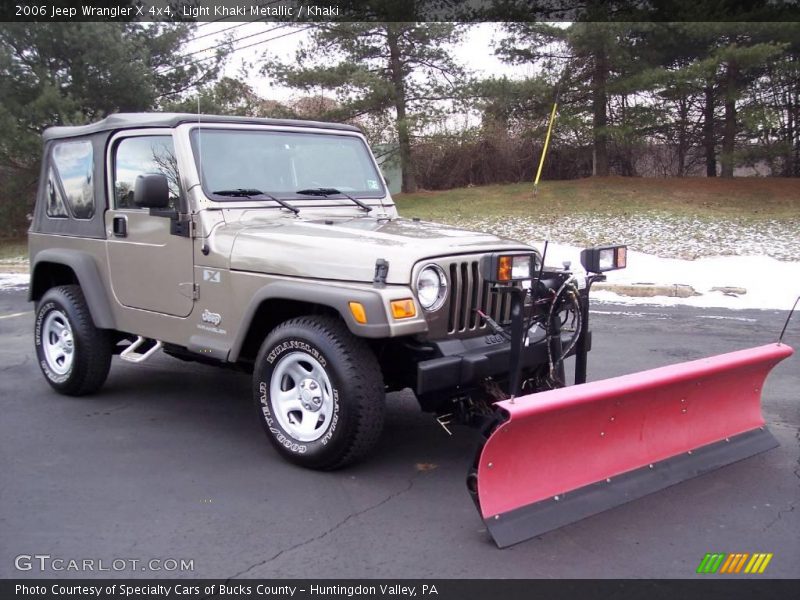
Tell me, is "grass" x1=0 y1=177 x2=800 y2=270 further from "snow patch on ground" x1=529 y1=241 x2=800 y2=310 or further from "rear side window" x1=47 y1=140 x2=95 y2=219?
"rear side window" x1=47 y1=140 x2=95 y2=219

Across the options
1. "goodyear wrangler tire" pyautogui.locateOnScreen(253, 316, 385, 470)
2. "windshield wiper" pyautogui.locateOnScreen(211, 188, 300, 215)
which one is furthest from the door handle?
"goodyear wrangler tire" pyautogui.locateOnScreen(253, 316, 385, 470)

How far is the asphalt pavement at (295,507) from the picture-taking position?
3350 millimetres

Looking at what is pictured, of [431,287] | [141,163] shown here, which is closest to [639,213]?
[141,163]

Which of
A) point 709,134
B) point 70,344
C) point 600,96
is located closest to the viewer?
point 70,344

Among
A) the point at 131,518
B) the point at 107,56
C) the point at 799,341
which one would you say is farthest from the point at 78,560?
the point at 107,56

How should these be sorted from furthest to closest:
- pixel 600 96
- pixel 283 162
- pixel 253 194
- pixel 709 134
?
pixel 709 134, pixel 600 96, pixel 283 162, pixel 253 194

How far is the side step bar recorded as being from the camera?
526 cm

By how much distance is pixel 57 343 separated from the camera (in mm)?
6020

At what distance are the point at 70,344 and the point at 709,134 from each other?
65.4ft

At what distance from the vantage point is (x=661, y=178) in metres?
22.0

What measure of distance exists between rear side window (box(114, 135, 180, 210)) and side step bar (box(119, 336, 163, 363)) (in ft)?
3.12

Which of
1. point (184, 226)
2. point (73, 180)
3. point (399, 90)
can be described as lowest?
point (184, 226)

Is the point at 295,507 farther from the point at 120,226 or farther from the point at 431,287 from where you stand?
the point at 120,226

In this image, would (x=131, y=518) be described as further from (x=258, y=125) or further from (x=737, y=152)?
(x=737, y=152)
